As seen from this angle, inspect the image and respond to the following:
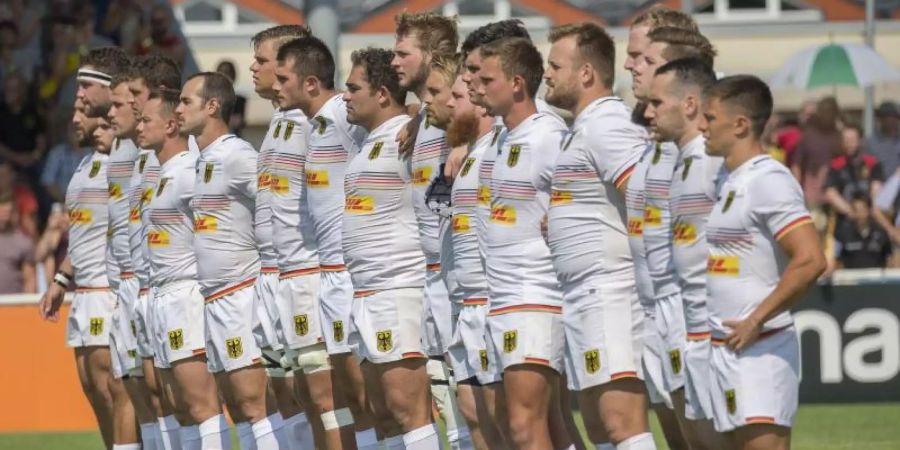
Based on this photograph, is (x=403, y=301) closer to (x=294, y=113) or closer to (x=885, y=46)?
(x=294, y=113)

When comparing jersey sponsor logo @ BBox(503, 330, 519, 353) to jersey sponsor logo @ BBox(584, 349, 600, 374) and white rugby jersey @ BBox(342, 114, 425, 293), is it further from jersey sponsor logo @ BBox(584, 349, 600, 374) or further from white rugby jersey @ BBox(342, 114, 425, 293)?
white rugby jersey @ BBox(342, 114, 425, 293)

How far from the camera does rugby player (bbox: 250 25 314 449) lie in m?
10.9

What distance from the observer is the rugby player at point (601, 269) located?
865 centimetres

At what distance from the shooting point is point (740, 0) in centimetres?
3600

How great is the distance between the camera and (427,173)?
9.95 metres

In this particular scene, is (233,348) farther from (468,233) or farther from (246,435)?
(468,233)

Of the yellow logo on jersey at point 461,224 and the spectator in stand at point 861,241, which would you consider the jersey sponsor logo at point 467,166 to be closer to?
the yellow logo on jersey at point 461,224

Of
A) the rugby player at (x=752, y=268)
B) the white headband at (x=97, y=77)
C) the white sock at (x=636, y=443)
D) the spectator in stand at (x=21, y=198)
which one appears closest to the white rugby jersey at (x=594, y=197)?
the white sock at (x=636, y=443)

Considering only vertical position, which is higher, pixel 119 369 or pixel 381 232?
pixel 381 232

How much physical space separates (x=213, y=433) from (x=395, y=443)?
132 centimetres

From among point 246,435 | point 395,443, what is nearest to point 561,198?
point 395,443

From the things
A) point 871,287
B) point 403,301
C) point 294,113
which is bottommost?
point 871,287

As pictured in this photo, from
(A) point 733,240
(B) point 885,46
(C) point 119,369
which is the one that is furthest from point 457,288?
(B) point 885,46

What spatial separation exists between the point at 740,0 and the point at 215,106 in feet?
84.9
